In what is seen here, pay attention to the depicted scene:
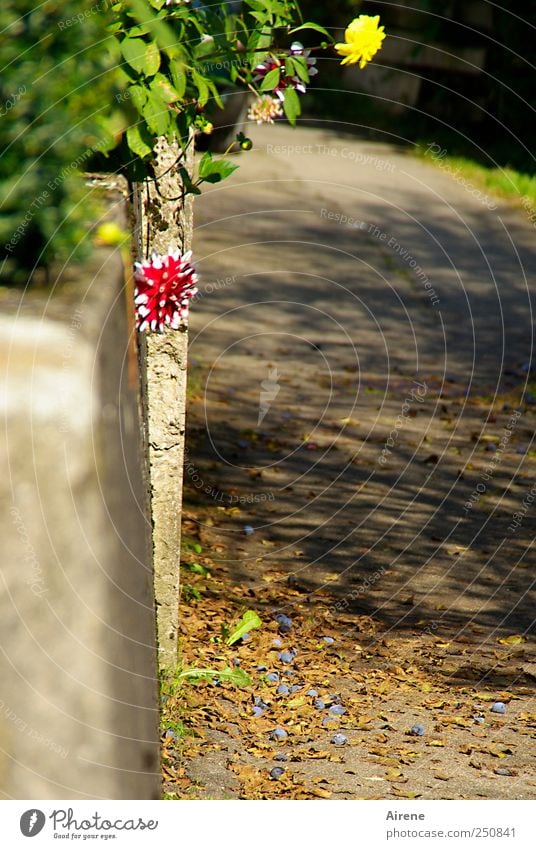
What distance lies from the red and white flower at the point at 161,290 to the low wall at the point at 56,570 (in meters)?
1.11

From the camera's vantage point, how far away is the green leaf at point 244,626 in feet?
12.4

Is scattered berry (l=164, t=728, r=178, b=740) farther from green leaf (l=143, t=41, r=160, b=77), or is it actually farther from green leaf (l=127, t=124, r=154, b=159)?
green leaf (l=143, t=41, r=160, b=77)

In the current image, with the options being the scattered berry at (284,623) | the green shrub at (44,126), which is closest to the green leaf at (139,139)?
the green shrub at (44,126)

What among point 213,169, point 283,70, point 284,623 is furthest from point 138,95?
Result: point 284,623

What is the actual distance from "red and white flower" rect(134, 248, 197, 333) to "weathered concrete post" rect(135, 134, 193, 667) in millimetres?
199

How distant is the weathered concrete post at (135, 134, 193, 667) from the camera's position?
303 centimetres

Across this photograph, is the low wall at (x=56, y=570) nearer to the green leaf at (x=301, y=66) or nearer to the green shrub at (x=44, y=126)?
the green shrub at (x=44, y=126)

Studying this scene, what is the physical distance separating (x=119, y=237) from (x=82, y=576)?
670 mm

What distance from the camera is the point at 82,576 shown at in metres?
1.59

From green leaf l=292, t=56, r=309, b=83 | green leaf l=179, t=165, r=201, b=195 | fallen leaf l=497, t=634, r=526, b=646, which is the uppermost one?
green leaf l=292, t=56, r=309, b=83

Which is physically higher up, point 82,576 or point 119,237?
point 119,237

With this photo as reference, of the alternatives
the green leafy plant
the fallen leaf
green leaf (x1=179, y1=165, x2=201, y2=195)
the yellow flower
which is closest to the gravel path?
the fallen leaf
